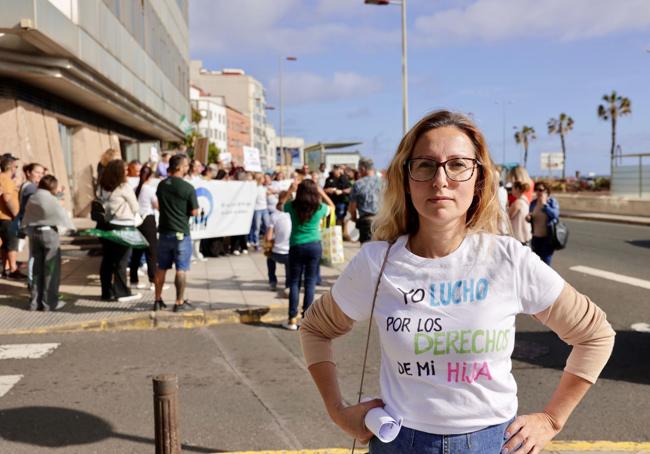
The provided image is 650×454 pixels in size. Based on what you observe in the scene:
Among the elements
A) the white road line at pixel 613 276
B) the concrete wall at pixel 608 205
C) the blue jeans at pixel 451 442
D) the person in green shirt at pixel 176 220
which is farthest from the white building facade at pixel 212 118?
the blue jeans at pixel 451 442

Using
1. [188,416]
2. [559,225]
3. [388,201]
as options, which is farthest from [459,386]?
[559,225]

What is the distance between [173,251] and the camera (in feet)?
26.9

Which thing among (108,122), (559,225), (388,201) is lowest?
(559,225)

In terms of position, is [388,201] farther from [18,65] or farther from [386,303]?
[18,65]

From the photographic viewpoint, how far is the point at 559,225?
869 centimetres

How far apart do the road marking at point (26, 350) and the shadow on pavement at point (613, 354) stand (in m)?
4.80

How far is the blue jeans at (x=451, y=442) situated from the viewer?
1.83 metres

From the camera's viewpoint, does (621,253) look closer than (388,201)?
No

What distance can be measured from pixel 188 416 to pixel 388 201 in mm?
3295

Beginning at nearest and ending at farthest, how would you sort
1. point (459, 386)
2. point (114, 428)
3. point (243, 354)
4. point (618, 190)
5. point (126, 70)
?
point (459, 386) → point (114, 428) → point (243, 354) → point (126, 70) → point (618, 190)

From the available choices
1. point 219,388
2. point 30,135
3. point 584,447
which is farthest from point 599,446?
point 30,135

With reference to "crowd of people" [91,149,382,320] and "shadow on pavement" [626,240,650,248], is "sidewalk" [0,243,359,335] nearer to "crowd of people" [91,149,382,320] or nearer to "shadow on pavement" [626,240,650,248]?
"crowd of people" [91,149,382,320]

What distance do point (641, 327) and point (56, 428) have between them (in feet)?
20.3

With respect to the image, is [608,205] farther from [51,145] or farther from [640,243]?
[51,145]
